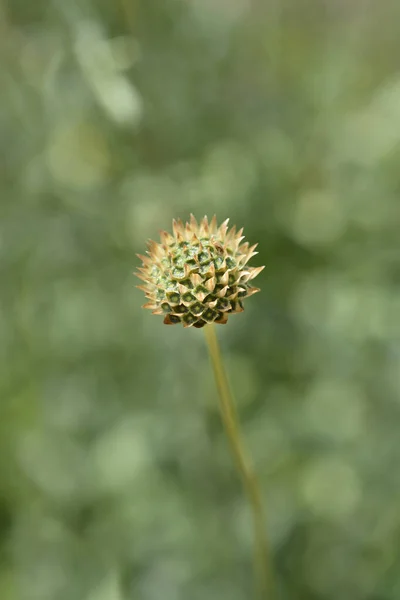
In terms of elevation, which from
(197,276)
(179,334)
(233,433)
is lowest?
(233,433)

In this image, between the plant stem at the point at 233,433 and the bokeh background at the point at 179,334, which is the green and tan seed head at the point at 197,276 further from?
the bokeh background at the point at 179,334

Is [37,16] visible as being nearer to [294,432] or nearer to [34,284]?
[34,284]

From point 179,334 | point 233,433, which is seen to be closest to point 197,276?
point 233,433

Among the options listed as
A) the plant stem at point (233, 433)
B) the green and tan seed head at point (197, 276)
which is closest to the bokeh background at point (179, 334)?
the plant stem at point (233, 433)

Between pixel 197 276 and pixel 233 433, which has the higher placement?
pixel 197 276

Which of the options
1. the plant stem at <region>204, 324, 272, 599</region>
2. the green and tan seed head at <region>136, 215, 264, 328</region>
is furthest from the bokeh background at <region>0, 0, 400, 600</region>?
the green and tan seed head at <region>136, 215, 264, 328</region>

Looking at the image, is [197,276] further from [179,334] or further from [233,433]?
[179,334]

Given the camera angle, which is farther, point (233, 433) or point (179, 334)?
point (179, 334)
